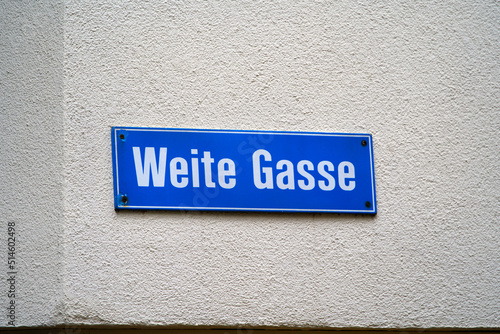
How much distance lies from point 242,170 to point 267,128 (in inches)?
11.0

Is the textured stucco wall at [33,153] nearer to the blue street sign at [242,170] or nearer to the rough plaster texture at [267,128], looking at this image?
the rough plaster texture at [267,128]

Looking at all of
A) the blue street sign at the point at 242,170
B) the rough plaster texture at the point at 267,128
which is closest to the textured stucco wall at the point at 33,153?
the rough plaster texture at the point at 267,128

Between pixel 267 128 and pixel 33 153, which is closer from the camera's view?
pixel 33 153

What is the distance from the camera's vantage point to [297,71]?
3713mm

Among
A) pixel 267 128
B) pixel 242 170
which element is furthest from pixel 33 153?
pixel 267 128

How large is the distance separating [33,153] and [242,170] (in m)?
1.08

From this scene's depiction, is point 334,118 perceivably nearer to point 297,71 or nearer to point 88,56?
point 297,71

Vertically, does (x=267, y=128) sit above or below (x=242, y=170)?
above

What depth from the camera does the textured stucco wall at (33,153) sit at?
3.27m

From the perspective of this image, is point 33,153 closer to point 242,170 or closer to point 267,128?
point 242,170

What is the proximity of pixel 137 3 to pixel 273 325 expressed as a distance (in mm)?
1842

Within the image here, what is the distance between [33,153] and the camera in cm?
345

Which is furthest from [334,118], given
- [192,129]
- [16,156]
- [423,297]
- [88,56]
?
[16,156]

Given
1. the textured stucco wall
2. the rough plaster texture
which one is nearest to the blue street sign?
the rough plaster texture
